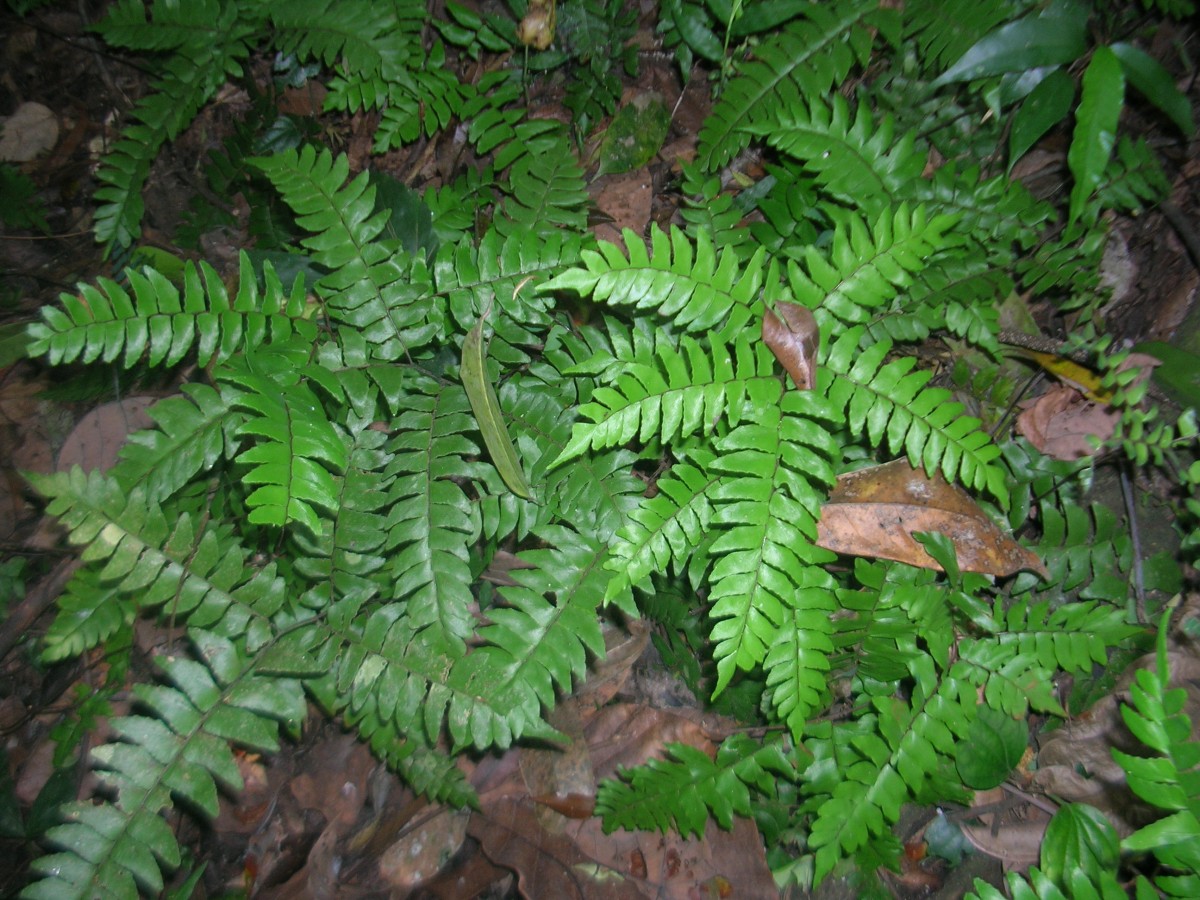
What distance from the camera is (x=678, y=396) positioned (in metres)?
1.84

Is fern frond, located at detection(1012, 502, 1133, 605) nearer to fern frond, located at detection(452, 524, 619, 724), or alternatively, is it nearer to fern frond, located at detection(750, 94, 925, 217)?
fern frond, located at detection(750, 94, 925, 217)

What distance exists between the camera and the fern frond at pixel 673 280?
185cm

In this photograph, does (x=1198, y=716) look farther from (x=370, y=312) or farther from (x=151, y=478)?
(x=151, y=478)

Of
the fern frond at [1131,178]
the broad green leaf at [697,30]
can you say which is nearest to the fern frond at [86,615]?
the broad green leaf at [697,30]

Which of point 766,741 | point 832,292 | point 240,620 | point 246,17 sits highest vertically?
point 246,17

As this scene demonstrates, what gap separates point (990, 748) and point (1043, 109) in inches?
85.0

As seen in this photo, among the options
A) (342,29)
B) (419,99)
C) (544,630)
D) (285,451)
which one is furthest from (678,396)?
(342,29)

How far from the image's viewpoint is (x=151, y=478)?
2.25m

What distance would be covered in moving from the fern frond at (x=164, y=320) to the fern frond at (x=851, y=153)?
70.1 inches

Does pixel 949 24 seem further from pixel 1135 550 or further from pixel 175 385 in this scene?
pixel 175 385

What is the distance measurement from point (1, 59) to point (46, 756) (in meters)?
4.71

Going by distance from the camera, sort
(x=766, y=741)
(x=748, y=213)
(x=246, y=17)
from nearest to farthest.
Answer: (x=766, y=741)
(x=748, y=213)
(x=246, y=17)

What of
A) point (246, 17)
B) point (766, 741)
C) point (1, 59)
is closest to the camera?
point (766, 741)

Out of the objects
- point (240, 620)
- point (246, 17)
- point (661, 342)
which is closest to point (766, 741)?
point (661, 342)
